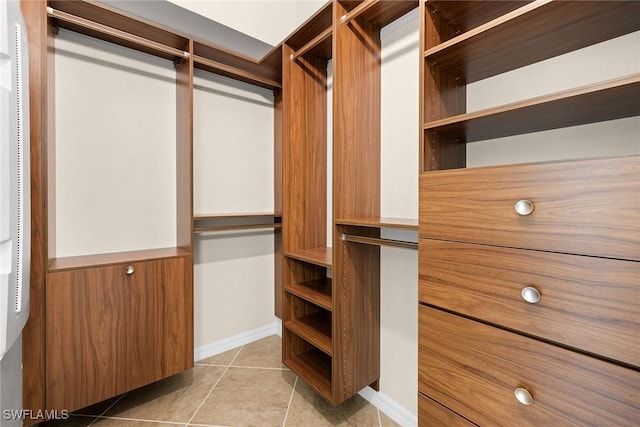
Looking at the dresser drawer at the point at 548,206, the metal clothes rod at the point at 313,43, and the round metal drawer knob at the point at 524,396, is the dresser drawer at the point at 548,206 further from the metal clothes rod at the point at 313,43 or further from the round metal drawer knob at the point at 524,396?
the metal clothes rod at the point at 313,43

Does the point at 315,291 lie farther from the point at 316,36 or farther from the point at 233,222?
the point at 316,36

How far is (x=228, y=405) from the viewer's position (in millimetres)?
1686

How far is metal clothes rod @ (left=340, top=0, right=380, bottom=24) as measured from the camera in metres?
1.36

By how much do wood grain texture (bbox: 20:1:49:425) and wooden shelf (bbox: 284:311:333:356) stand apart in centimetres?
120

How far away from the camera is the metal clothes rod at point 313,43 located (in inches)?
60.6

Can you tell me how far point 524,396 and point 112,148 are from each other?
231 cm

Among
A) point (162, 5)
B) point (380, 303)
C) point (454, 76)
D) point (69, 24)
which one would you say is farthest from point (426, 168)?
point (69, 24)

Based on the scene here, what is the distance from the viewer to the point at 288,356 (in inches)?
71.9

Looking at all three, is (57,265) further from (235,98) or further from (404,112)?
(404,112)

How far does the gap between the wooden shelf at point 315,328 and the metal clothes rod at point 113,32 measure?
5.94 ft

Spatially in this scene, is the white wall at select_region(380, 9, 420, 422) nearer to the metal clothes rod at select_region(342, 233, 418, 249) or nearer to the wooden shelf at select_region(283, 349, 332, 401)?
the metal clothes rod at select_region(342, 233, 418, 249)

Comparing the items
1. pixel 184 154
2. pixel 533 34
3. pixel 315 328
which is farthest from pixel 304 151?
pixel 533 34

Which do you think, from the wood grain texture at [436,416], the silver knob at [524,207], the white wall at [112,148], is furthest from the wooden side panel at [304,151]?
the silver knob at [524,207]

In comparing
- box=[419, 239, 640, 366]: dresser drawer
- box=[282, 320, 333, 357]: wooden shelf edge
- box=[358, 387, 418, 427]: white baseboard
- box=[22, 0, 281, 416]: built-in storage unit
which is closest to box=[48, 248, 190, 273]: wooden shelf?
box=[22, 0, 281, 416]: built-in storage unit
